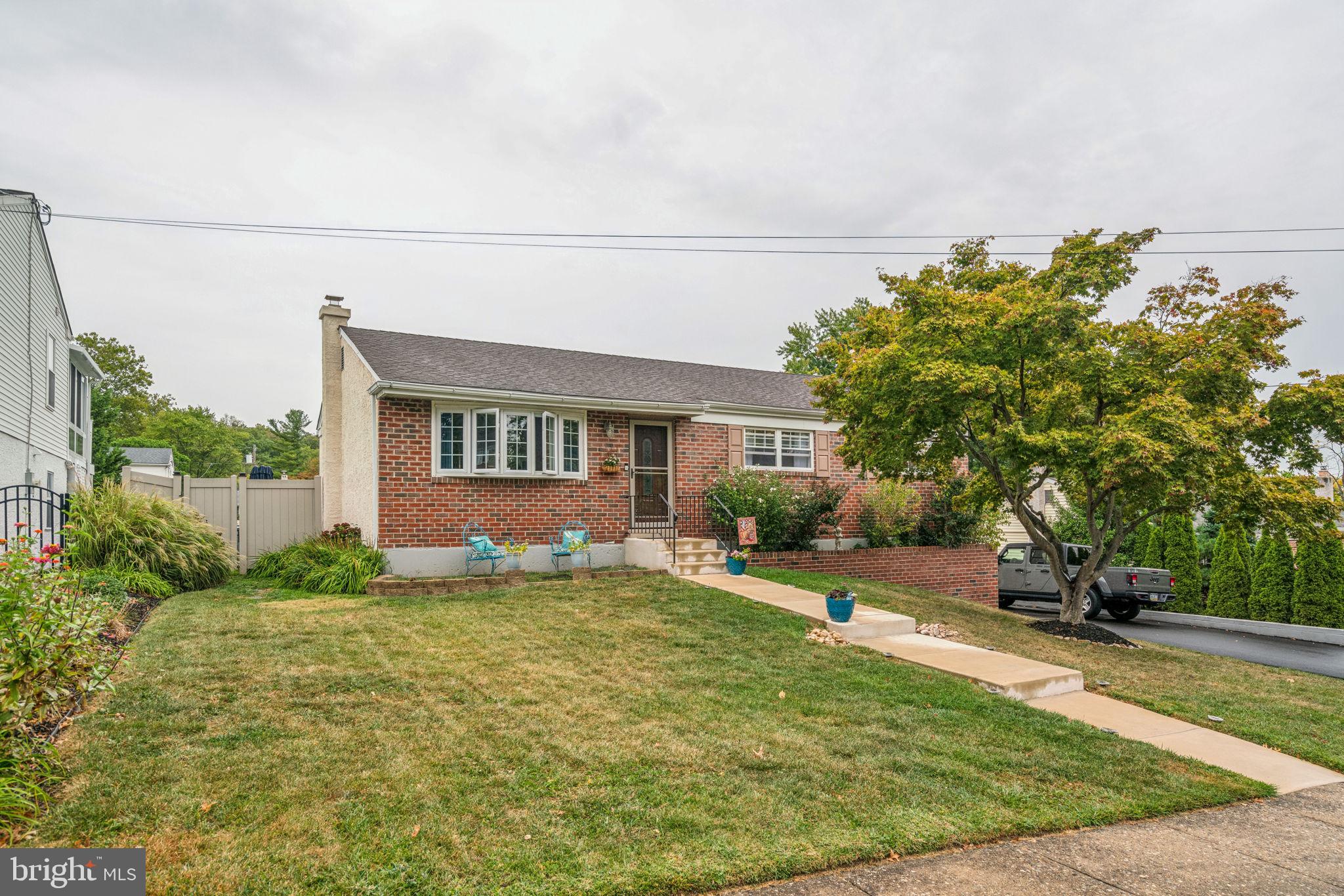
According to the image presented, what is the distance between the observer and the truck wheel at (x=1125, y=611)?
613 inches

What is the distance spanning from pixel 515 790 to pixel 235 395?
5630 cm

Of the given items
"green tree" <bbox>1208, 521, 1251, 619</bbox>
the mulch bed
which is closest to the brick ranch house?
the mulch bed

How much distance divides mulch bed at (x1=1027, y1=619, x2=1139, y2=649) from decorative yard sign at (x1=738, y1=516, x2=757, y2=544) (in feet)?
15.4

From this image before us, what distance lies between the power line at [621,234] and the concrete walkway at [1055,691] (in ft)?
23.6

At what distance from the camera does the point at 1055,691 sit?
714 cm

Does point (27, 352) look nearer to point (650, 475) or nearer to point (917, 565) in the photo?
point (650, 475)

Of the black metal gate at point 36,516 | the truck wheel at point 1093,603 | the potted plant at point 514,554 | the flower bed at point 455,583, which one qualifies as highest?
the black metal gate at point 36,516

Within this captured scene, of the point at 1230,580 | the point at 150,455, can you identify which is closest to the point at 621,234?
the point at 1230,580

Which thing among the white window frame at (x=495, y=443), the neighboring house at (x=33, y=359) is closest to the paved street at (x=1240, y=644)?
the white window frame at (x=495, y=443)

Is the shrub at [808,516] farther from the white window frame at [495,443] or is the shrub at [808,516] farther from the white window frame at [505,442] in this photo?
the white window frame at [495,443]

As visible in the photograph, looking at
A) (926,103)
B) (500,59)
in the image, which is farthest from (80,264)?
(926,103)

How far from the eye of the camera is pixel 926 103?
12.4 m

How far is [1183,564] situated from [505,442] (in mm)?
16143

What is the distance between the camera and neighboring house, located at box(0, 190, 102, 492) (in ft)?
38.8
